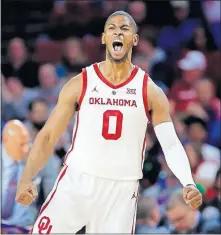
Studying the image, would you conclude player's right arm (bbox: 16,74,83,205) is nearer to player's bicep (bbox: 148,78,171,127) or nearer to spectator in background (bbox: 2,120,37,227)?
player's bicep (bbox: 148,78,171,127)

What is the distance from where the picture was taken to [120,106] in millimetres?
4043

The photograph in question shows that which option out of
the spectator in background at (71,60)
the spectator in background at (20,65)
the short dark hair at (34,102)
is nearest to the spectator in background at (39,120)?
the short dark hair at (34,102)

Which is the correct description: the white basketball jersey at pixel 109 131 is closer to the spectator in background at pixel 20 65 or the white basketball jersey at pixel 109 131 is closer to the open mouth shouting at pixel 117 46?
the open mouth shouting at pixel 117 46

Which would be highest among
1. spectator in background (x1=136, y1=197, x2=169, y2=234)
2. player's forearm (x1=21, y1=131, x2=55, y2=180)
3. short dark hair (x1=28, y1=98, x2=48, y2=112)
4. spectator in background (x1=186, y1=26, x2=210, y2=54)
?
spectator in background (x1=186, y1=26, x2=210, y2=54)

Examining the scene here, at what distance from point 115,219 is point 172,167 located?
42cm

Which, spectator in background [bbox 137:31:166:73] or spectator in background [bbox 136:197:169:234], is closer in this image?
spectator in background [bbox 136:197:169:234]

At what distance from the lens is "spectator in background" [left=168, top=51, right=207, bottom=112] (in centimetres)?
742

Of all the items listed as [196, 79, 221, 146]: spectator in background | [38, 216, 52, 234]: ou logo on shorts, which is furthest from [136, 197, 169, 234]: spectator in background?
[38, 216, 52, 234]: ou logo on shorts

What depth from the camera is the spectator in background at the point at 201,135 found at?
23.7 feet

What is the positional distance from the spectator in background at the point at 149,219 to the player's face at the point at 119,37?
291 centimetres

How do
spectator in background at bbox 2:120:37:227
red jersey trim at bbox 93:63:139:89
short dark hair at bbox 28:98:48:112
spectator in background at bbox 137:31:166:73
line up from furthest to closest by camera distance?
spectator in background at bbox 137:31:166:73 < short dark hair at bbox 28:98:48:112 < spectator in background at bbox 2:120:37:227 < red jersey trim at bbox 93:63:139:89

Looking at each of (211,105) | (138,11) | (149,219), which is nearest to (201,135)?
(211,105)

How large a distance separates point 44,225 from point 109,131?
60cm

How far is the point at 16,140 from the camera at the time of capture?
6.36 m
